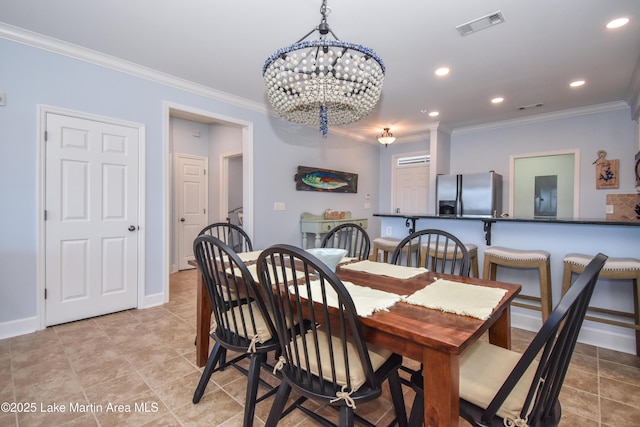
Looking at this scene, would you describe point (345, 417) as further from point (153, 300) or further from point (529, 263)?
point (153, 300)

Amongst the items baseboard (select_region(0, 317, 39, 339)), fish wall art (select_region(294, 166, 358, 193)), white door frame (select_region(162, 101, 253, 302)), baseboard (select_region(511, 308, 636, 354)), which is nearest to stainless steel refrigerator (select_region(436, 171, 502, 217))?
fish wall art (select_region(294, 166, 358, 193))

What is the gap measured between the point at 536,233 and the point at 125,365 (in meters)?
3.42

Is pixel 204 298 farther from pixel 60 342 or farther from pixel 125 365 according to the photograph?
pixel 60 342

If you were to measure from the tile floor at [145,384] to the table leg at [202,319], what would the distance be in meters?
0.11

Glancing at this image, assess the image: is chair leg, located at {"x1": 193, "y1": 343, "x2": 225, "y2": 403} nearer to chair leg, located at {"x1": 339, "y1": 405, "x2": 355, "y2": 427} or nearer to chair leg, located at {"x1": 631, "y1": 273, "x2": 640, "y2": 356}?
chair leg, located at {"x1": 339, "y1": 405, "x2": 355, "y2": 427}

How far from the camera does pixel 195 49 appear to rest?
8.85 feet

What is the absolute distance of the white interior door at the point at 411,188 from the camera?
5762 millimetres

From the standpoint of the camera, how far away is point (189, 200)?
5195 millimetres

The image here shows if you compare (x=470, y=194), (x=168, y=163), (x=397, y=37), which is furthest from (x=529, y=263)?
(x=168, y=163)

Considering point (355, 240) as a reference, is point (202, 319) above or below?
below

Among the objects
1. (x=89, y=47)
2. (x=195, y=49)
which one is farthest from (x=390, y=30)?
(x=89, y=47)

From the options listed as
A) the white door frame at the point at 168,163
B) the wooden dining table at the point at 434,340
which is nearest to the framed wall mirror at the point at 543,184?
the white door frame at the point at 168,163

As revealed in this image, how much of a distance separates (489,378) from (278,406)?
0.87 meters

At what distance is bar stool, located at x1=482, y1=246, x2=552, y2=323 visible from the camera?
Answer: 7.75 ft
